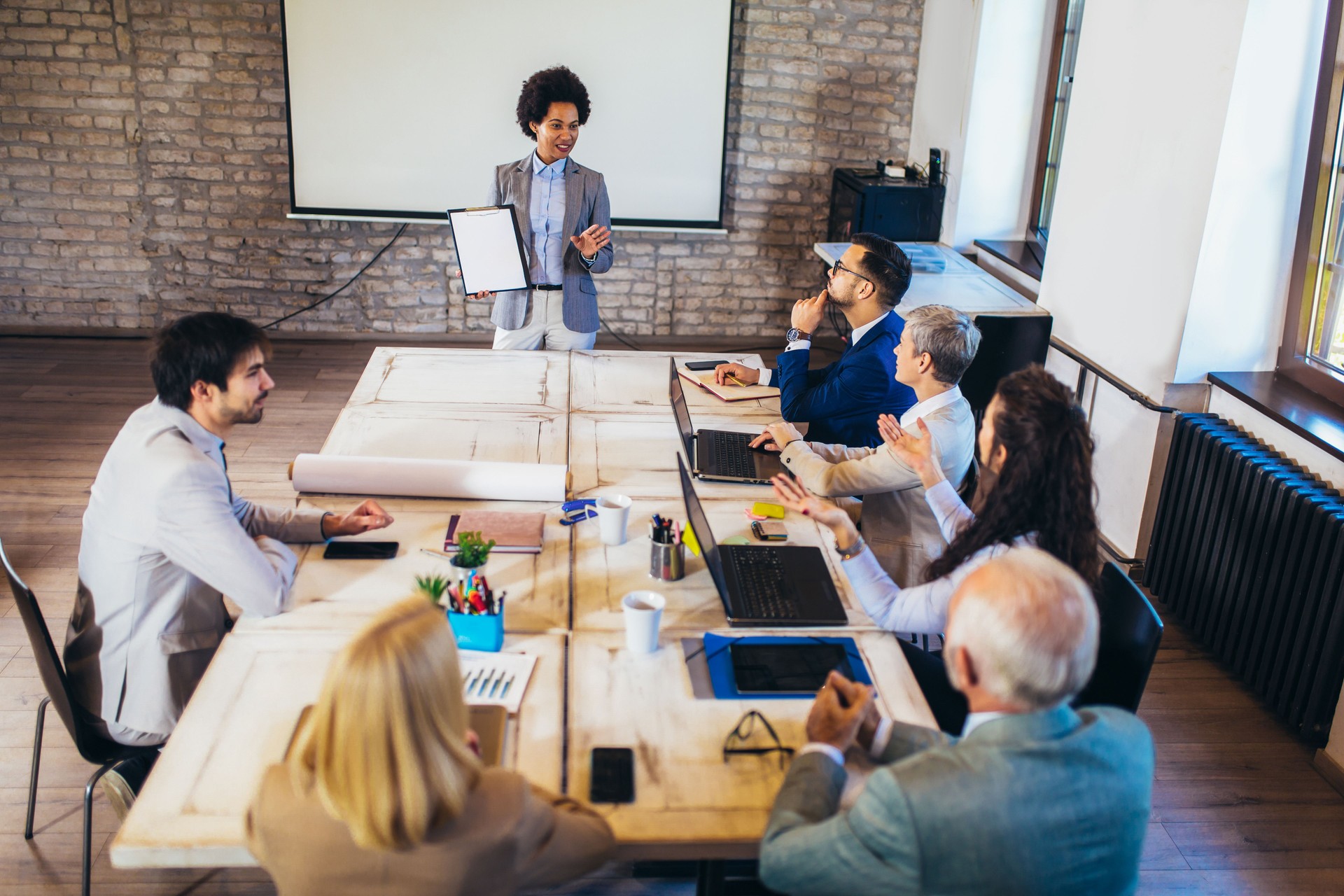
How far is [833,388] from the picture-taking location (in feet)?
10.5

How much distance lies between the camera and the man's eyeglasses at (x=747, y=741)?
178 cm

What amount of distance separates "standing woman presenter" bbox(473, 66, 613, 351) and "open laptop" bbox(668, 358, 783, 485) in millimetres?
1130

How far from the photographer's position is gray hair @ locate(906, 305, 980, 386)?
2.71 metres

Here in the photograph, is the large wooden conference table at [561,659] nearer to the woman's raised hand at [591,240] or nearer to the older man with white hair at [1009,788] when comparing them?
the older man with white hair at [1009,788]

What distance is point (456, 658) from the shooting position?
136cm

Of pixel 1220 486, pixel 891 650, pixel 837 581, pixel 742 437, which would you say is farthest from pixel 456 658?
pixel 1220 486

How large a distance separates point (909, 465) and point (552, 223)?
83.5 inches

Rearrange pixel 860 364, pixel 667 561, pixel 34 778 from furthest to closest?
pixel 860 364 < pixel 34 778 < pixel 667 561

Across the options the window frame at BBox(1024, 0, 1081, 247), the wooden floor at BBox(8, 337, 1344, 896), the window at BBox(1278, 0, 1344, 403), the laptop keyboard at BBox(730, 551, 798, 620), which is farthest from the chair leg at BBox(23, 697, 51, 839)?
the window frame at BBox(1024, 0, 1081, 247)

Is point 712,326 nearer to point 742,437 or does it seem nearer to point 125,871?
point 742,437

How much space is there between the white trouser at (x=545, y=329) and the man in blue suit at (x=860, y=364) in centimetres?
115

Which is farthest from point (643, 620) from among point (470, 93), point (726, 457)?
point (470, 93)

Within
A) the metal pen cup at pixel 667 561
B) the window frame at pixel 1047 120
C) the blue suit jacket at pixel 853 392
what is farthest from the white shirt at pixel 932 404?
the window frame at pixel 1047 120

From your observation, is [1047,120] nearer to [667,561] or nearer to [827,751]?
[667,561]
